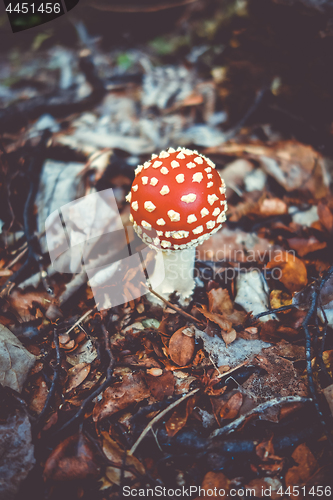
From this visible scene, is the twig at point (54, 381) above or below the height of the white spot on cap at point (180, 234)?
below

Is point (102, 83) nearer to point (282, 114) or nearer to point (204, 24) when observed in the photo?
point (204, 24)

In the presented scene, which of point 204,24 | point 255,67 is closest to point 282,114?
point 255,67

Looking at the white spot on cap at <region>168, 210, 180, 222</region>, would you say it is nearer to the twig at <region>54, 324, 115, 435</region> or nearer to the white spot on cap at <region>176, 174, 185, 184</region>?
the white spot on cap at <region>176, 174, 185, 184</region>

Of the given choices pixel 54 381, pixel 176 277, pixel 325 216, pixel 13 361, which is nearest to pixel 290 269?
pixel 325 216

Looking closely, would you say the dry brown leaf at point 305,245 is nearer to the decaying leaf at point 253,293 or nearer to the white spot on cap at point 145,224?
the decaying leaf at point 253,293

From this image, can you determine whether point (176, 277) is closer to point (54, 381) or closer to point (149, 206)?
point (149, 206)

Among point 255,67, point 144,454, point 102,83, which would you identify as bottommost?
point 144,454

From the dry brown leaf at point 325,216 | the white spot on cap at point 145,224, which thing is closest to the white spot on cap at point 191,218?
the white spot on cap at point 145,224

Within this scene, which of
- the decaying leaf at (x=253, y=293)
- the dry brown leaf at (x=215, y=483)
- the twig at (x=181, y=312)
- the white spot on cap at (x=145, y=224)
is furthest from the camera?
the decaying leaf at (x=253, y=293)
